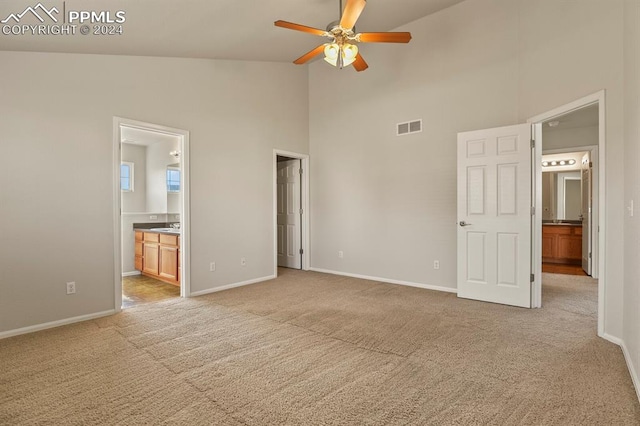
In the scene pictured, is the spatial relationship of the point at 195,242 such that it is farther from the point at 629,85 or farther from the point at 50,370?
the point at 629,85

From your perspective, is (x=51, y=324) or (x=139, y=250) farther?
(x=139, y=250)

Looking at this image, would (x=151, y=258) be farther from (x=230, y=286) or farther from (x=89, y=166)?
(x=89, y=166)

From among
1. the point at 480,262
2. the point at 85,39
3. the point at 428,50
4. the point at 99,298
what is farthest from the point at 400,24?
the point at 99,298

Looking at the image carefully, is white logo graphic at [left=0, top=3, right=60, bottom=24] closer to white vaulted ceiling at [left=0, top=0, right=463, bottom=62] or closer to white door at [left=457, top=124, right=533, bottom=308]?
white vaulted ceiling at [left=0, top=0, right=463, bottom=62]

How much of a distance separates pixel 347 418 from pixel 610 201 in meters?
2.89

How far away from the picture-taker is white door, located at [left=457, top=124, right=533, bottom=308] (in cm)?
379

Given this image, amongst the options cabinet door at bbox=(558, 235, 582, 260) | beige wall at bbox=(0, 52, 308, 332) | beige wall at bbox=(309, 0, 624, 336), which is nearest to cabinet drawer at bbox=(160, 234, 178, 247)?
beige wall at bbox=(0, 52, 308, 332)

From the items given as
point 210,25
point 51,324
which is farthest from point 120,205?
point 210,25

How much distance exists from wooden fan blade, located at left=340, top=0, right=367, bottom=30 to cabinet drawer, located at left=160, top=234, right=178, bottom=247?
361 cm

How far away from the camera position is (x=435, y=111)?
4652 millimetres

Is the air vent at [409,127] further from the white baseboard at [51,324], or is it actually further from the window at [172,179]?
the white baseboard at [51,324]

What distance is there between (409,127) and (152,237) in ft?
14.5

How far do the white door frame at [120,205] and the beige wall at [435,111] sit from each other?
8.05 feet

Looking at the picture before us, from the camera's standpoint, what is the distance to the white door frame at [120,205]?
3.66 meters
